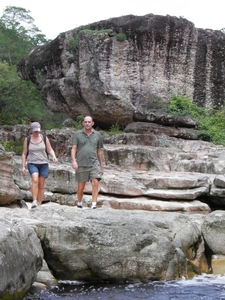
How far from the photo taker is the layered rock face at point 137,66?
24000 mm

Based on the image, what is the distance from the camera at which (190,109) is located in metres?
24.0

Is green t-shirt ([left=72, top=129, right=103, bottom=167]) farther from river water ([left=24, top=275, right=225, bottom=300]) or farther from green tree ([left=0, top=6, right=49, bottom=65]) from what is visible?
green tree ([left=0, top=6, right=49, bottom=65])

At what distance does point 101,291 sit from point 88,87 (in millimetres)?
18915

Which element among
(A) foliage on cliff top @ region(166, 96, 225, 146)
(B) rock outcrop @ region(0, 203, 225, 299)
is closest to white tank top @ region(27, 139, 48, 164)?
(B) rock outcrop @ region(0, 203, 225, 299)

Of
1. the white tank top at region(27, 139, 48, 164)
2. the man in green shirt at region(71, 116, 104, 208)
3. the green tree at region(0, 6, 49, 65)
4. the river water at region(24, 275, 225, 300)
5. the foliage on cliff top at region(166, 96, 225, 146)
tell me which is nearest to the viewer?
the river water at region(24, 275, 225, 300)

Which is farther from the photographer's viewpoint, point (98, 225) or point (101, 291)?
point (98, 225)

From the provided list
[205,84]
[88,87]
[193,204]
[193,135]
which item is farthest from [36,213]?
[205,84]

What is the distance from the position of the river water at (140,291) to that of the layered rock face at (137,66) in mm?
17665

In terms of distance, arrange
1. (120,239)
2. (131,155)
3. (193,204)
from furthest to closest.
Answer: (131,155)
(193,204)
(120,239)

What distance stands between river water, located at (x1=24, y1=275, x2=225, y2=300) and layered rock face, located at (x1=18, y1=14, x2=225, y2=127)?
17665 millimetres

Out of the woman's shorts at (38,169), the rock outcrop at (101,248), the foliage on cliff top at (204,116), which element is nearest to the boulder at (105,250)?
the rock outcrop at (101,248)

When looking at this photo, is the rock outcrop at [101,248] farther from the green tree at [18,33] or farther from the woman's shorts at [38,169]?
the green tree at [18,33]

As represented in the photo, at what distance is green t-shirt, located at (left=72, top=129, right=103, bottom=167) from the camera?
8.93 m

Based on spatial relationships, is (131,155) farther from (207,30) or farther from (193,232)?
(207,30)
